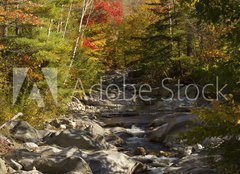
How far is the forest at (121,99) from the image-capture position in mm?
7551

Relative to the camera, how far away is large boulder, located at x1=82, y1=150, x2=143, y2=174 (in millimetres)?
9900

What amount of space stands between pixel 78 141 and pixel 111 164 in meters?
2.92

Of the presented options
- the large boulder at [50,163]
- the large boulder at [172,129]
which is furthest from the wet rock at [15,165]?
the large boulder at [172,129]

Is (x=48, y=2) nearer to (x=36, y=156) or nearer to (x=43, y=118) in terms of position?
(x=43, y=118)

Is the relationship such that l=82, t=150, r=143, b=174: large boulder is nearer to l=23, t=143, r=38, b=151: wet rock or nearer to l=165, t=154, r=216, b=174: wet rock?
l=165, t=154, r=216, b=174: wet rock

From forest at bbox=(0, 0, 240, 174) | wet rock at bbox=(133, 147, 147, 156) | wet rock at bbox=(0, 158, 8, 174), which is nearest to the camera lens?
forest at bbox=(0, 0, 240, 174)

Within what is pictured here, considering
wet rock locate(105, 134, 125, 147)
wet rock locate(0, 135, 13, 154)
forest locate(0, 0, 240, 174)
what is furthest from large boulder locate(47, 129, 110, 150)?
wet rock locate(0, 135, 13, 154)

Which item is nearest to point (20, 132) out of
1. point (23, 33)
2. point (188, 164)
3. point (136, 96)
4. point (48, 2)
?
point (188, 164)

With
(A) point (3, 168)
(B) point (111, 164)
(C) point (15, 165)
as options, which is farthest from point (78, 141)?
(A) point (3, 168)

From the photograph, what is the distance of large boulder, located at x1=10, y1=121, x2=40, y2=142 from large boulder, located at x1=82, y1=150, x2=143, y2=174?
2.97 meters

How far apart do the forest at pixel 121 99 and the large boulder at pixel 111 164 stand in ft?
0.09

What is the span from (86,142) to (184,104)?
1207cm

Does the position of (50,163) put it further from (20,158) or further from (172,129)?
(172,129)

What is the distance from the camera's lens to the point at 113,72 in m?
43.8
